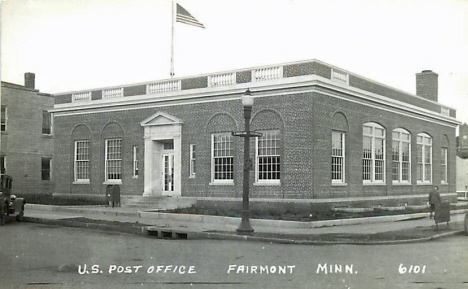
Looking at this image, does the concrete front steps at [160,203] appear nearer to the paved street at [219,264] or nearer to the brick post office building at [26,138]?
the paved street at [219,264]

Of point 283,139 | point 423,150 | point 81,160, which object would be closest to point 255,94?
point 283,139

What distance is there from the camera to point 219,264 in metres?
11.2

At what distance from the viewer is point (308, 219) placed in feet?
65.1

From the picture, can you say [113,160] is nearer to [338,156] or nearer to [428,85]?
[338,156]

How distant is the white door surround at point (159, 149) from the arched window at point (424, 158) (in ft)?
46.3

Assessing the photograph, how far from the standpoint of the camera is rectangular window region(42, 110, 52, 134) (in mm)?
39853

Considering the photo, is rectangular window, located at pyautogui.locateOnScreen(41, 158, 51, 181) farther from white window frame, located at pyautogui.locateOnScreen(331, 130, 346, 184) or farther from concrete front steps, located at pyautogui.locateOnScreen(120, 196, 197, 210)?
white window frame, located at pyautogui.locateOnScreen(331, 130, 346, 184)

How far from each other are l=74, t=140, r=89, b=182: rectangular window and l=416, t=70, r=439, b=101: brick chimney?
892 inches

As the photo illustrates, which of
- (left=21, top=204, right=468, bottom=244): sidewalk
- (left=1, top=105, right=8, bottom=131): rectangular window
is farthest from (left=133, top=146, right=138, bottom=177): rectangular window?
(left=1, top=105, right=8, bottom=131): rectangular window

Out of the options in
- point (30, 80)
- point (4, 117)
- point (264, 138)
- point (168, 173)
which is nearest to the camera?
point (264, 138)

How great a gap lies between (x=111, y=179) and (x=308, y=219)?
13894mm

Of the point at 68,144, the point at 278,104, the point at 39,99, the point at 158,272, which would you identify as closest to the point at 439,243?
the point at 158,272

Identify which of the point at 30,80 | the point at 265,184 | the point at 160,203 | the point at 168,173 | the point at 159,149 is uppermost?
the point at 30,80

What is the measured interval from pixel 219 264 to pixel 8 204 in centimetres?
1244
